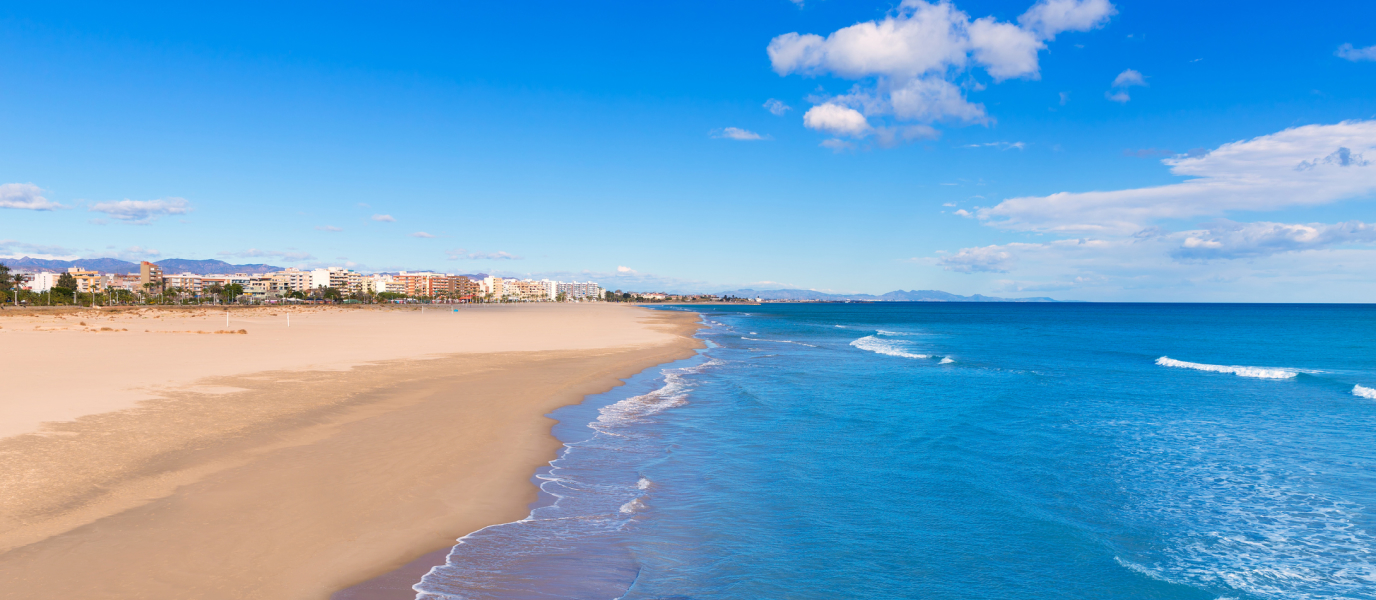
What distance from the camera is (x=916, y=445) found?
44.7 feet

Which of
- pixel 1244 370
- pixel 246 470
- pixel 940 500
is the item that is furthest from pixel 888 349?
pixel 246 470

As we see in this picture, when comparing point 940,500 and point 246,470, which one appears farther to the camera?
point 940,500

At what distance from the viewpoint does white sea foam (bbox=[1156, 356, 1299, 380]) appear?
2680cm

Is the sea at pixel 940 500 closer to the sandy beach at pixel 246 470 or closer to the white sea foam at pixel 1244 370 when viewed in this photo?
the sandy beach at pixel 246 470

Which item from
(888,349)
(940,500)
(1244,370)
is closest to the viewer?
(940,500)

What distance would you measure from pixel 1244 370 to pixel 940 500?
27537 mm

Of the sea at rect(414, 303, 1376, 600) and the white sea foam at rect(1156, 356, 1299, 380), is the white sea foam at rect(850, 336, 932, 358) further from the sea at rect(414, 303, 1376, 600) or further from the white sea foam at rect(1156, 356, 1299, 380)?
the sea at rect(414, 303, 1376, 600)

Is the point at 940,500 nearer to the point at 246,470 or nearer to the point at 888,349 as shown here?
the point at 246,470

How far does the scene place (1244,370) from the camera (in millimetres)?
28453

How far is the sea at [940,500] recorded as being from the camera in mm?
7129

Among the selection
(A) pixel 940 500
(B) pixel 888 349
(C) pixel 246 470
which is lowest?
(A) pixel 940 500

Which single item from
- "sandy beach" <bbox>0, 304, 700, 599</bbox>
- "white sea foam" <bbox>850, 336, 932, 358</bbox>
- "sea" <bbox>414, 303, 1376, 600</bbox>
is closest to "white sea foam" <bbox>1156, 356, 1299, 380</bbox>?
"sea" <bbox>414, 303, 1376, 600</bbox>

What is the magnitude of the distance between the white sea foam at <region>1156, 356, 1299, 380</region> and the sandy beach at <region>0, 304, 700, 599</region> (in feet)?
88.7

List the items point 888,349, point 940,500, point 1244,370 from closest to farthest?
point 940,500 → point 1244,370 → point 888,349
